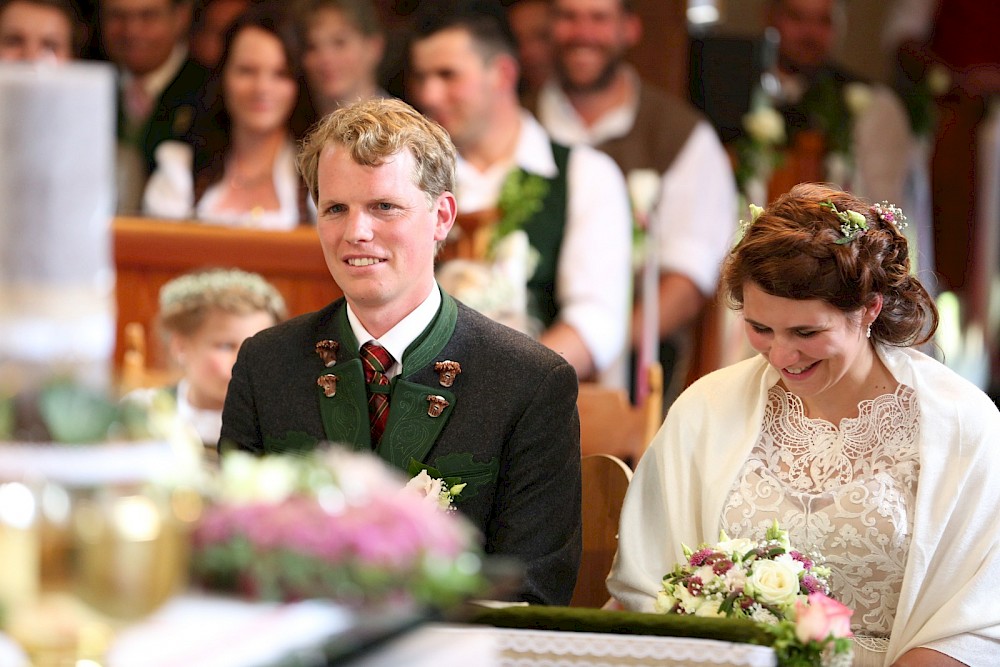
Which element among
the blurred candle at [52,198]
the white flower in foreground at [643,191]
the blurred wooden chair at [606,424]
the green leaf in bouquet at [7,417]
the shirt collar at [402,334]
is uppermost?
the blurred candle at [52,198]

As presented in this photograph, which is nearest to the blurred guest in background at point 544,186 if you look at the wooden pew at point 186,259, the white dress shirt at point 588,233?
the white dress shirt at point 588,233

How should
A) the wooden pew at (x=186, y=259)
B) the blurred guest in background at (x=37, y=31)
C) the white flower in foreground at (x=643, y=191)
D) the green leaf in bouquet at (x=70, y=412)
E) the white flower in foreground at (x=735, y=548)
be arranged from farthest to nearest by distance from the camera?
1. the blurred guest in background at (x=37, y=31)
2. the white flower in foreground at (x=643, y=191)
3. the wooden pew at (x=186, y=259)
4. the white flower in foreground at (x=735, y=548)
5. the green leaf in bouquet at (x=70, y=412)

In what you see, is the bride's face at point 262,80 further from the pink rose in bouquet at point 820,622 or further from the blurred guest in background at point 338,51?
the pink rose in bouquet at point 820,622

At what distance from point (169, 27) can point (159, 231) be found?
9.46ft

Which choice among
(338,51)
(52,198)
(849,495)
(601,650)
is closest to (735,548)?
(849,495)

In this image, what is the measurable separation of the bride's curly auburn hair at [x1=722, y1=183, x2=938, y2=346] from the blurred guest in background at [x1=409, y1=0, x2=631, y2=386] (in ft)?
8.92

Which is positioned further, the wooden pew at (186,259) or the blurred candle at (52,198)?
the wooden pew at (186,259)

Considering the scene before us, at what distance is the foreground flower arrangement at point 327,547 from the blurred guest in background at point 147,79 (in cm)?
566

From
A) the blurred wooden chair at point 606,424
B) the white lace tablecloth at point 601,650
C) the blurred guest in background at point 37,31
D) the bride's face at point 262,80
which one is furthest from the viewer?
the blurred guest in background at point 37,31

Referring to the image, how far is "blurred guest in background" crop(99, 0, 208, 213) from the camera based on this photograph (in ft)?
22.9

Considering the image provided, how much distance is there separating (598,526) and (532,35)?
4635 mm

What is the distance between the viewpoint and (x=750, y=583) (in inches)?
91.7

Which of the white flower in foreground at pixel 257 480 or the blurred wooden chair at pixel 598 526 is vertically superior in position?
the white flower in foreground at pixel 257 480

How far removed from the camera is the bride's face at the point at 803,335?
266 cm
